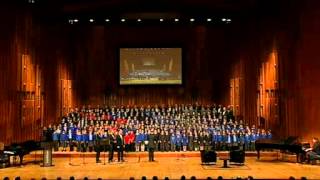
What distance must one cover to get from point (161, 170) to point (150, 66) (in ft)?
33.7

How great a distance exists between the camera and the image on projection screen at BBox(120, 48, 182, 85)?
74.0 ft

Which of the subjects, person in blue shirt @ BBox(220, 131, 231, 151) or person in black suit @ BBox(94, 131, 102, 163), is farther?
person in blue shirt @ BBox(220, 131, 231, 151)

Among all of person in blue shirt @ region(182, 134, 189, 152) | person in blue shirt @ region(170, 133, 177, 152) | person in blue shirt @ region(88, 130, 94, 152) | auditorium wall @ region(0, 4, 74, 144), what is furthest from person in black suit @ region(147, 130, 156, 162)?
auditorium wall @ region(0, 4, 74, 144)

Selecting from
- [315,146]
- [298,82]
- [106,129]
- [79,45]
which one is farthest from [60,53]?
[315,146]

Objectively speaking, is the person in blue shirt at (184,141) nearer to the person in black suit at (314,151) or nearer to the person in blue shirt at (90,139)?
the person in blue shirt at (90,139)

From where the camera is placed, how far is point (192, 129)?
1716 centimetres

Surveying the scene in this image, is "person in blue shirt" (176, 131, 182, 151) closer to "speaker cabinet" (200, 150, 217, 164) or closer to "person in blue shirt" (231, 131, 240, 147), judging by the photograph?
"person in blue shirt" (231, 131, 240, 147)

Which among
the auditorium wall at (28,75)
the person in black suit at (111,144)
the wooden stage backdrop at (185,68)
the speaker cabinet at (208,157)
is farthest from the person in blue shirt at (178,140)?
the auditorium wall at (28,75)

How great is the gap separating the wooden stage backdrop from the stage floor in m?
1.74

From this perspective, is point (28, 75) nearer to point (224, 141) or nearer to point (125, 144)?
point (125, 144)

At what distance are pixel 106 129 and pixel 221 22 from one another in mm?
8122

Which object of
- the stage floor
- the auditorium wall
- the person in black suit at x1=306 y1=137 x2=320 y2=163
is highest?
the auditorium wall

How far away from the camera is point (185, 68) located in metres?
22.8

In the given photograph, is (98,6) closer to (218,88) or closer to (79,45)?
(79,45)
